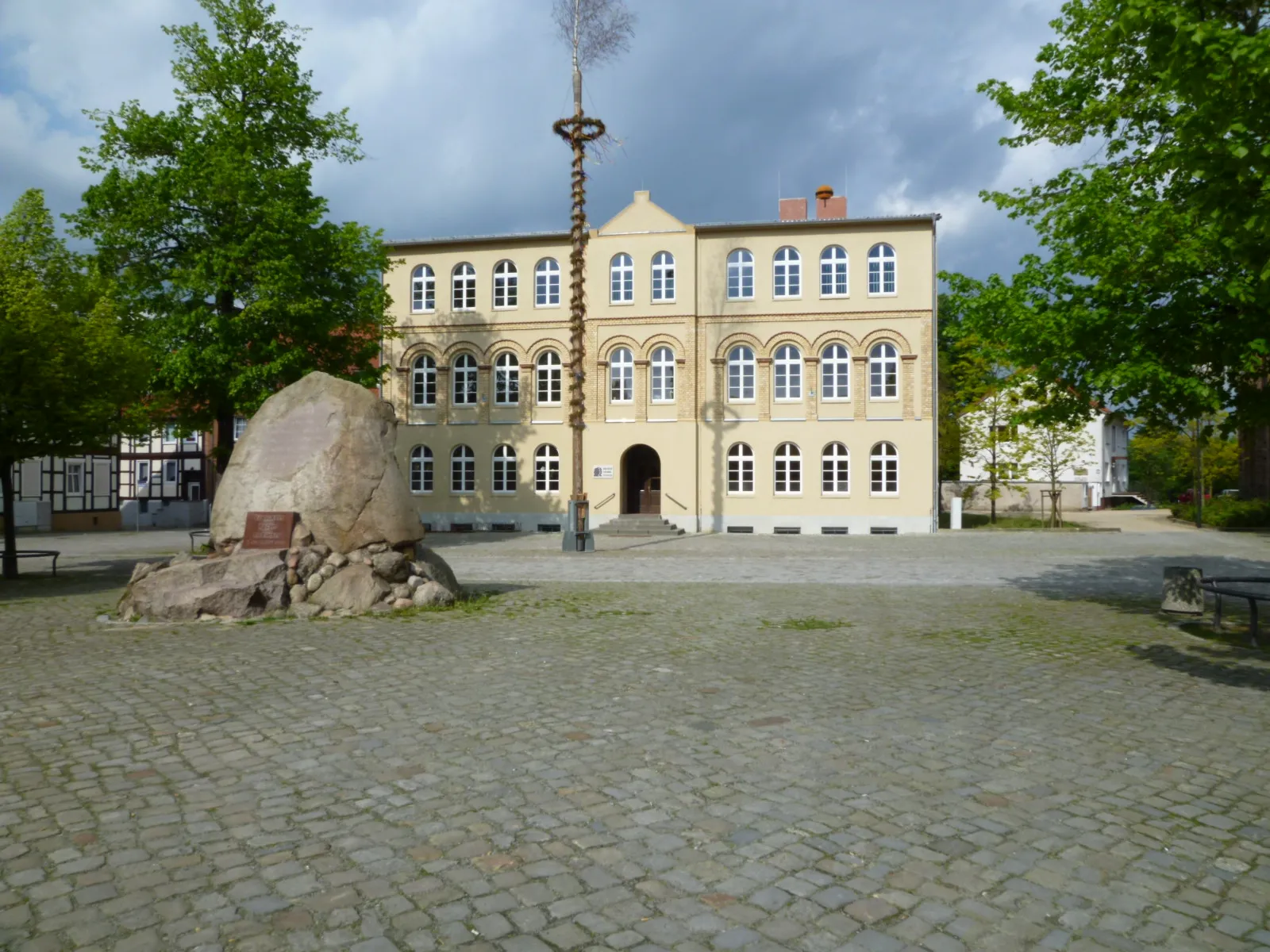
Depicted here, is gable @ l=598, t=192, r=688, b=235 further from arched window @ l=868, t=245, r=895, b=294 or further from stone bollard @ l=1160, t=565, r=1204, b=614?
stone bollard @ l=1160, t=565, r=1204, b=614

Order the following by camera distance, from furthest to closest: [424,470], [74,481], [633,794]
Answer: [74,481] < [424,470] < [633,794]

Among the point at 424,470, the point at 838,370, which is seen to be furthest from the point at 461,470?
the point at 838,370

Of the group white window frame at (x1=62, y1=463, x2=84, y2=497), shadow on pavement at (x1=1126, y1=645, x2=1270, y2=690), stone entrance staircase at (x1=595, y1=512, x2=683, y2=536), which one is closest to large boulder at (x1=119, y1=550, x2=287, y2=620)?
shadow on pavement at (x1=1126, y1=645, x2=1270, y2=690)

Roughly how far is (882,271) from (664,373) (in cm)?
878

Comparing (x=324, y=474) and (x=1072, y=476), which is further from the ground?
(x=1072, y=476)

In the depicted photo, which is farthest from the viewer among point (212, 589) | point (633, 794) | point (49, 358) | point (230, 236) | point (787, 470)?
point (787, 470)

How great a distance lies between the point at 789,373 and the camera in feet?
116

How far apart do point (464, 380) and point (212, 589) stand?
26601 millimetres

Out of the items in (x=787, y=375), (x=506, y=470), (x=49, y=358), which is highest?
(x=787, y=375)

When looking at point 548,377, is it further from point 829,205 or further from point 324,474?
point 324,474

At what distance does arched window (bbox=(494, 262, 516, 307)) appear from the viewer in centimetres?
3762

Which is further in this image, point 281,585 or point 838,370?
point 838,370

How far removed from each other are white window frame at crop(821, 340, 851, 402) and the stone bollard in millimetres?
22490

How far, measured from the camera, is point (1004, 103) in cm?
1387
